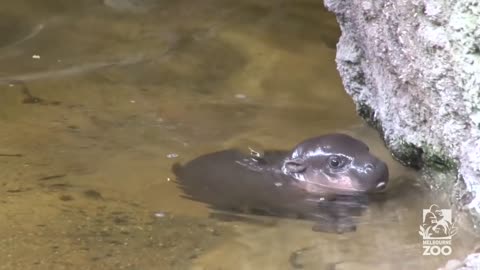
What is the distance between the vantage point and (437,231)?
5.91 ft

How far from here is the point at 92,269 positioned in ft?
5.27

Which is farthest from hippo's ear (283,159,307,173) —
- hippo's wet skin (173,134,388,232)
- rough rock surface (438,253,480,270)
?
rough rock surface (438,253,480,270)

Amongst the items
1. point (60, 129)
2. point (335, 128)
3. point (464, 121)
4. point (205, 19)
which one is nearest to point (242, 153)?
point (335, 128)

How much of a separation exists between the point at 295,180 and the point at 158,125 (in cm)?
52

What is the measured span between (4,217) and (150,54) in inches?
59.3

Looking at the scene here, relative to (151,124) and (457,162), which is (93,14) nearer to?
(151,124)

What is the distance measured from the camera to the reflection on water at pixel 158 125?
1.71 meters

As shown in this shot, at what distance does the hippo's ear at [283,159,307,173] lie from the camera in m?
2.19

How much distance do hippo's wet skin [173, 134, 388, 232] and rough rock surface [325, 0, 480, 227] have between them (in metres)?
0.14

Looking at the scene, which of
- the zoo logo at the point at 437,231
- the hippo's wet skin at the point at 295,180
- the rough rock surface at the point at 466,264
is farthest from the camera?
the hippo's wet skin at the point at 295,180

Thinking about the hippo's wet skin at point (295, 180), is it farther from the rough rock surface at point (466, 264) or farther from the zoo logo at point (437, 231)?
the rough rock surface at point (466, 264)

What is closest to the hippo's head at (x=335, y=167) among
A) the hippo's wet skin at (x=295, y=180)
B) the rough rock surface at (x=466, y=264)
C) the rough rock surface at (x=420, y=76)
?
the hippo's wet skin at (x=295, y=180)

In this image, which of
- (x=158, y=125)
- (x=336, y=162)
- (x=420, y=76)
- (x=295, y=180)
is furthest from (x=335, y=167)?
(x=158, y=125)

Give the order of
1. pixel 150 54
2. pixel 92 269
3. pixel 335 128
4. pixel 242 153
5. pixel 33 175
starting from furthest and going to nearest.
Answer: pixel 150 54 → pixel 335 128 → pixel 242 153 → pixel 33 175 → pixel 92 269
